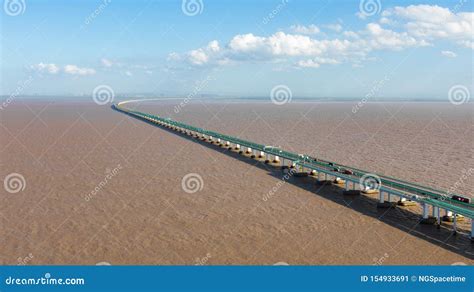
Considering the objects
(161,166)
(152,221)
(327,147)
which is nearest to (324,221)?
(152,221)

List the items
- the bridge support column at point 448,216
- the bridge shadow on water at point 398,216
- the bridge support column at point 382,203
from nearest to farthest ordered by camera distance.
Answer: the bridge shadow on water at point 398,216, the bridge support column at point 448,216, the bridge support column at point 382,203

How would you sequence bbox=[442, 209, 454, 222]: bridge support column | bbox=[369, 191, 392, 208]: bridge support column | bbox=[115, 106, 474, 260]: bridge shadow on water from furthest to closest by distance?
bbox=[369, 191, 392, 208]: bridge support column
bbox=[442, 209, 454, 222]: bridge support column
bbox=[115, 106, 474, 260]: bridge shadow on water

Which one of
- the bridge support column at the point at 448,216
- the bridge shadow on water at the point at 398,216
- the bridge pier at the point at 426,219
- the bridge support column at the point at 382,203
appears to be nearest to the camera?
the bridge shadow on water at the point at 398,216

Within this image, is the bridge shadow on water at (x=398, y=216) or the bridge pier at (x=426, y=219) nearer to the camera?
the bridge shadow on water at (x=398, y=216)

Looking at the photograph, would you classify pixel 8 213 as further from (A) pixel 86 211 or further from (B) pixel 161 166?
(B) pixel 161 166

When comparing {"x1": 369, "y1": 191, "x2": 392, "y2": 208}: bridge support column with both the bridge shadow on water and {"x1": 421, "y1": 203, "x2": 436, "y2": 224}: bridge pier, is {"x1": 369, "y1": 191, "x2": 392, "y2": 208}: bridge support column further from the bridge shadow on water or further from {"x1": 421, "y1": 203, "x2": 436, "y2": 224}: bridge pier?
{"x1": 421, "y1": 203, "x2": 436, "y2": 224}: bridge pier

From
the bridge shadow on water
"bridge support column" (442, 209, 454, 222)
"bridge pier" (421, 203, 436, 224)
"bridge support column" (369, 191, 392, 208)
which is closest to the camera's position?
the bridge shadow on water

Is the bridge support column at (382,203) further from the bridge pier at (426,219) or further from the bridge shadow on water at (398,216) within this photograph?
the bridge pier at (426,219)

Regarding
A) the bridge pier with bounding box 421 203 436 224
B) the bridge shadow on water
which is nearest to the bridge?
the bridge pier with bounding box 421 203 436 224

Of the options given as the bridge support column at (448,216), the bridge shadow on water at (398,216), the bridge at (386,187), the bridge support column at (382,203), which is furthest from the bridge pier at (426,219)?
the bridge support column at (382,203)

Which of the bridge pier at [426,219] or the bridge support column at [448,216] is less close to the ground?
the bridge support column at [448,216]

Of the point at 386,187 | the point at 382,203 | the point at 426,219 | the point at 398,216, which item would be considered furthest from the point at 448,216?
the point at 386,187
